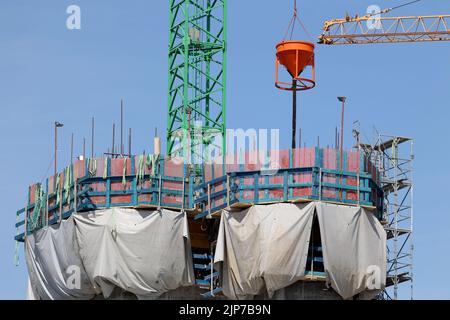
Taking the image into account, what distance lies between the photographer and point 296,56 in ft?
354

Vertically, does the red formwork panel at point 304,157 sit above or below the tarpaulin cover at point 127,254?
above

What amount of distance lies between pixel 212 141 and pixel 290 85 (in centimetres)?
1333

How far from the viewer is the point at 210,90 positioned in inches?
4877

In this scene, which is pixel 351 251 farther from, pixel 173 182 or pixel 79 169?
pixel 79 169

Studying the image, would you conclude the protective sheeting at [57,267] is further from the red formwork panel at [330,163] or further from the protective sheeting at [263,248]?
the red formwork panel at [330,163]

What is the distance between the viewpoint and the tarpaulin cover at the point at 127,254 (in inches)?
4149

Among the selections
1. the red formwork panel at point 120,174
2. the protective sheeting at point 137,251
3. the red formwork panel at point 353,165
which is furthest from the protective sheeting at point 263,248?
the red formwork panel at point 120,174

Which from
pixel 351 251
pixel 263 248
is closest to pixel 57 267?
pixel 263 248

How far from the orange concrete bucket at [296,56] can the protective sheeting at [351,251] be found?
43.5 feet

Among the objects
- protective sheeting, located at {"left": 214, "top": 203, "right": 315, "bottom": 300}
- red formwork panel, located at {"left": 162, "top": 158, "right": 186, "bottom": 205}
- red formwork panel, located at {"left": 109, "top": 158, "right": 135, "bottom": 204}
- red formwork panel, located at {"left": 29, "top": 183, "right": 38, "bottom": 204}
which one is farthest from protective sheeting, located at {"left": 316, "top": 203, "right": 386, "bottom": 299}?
red formwork panel, located at {"left": 29, "top": 183, "right": 38, "bottom": 204}

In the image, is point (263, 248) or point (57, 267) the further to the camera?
point (57, 267)

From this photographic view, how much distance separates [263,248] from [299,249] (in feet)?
9.11

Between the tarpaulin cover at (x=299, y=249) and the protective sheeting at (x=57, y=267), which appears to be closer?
the tarpaulin cover at (x=299, y=249)
